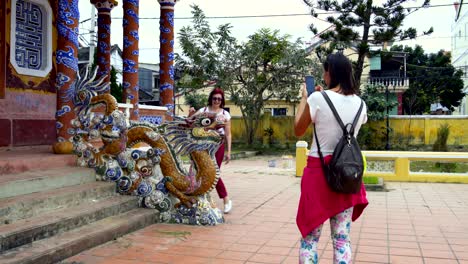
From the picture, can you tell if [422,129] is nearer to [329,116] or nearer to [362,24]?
[362,24]

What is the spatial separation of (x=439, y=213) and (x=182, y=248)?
12.4 feet

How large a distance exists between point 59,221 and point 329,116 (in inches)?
104

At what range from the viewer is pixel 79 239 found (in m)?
4.08

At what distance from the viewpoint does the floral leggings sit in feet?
9.16

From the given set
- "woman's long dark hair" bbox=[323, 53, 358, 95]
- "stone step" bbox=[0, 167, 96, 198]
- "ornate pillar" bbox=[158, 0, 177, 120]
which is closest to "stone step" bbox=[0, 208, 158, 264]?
"stone step" bbox=[0, 167, 96, 198]

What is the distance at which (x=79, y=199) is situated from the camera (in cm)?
490

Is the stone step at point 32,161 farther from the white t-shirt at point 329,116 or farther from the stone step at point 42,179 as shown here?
the white t-shirt at point 329,116

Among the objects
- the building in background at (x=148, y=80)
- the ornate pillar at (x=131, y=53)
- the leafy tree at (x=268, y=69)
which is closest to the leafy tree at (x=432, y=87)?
the leafy tree at (x=268, y=69)

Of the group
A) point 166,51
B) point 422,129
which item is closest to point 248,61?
point 422,129

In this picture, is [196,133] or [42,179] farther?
[196,133]

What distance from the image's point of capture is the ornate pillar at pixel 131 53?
8805 mm

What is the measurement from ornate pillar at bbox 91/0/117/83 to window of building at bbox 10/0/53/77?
1.89 meters

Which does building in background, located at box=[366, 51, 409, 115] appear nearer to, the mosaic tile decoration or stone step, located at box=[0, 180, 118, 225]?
the mosaic tile decoration

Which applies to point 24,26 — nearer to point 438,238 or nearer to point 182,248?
point 182,248
